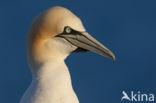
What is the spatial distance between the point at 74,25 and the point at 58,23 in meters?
0.25

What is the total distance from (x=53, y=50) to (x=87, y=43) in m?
0.61

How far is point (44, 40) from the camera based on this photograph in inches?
341

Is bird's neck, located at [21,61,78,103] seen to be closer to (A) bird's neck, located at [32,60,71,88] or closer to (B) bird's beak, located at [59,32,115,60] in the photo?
(A) bird's neck, located at [32,60,71,88]

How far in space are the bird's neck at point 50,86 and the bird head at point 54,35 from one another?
0.15m

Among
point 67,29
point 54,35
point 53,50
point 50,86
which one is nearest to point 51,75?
point 50,86

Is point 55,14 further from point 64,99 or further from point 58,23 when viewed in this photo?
point 64,99

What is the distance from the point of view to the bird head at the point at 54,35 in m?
8.62

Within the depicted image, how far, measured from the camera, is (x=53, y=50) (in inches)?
339

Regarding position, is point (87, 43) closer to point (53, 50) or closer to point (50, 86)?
point (53, 50)

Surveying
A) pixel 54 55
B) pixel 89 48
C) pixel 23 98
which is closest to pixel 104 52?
pixel 89 48

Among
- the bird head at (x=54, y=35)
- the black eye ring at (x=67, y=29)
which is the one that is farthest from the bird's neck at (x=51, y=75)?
the black eye ring at (x=67, y=29)

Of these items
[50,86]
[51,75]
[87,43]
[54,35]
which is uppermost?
[54,35]

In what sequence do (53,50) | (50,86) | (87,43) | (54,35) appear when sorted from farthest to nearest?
(87,43) < (54,35) < (53,50) < (50,86)

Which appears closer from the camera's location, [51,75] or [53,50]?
[51,75]
